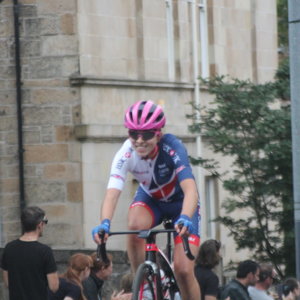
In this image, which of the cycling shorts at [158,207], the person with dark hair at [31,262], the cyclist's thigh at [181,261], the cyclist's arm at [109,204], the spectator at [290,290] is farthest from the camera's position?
the spectator at [290,290]

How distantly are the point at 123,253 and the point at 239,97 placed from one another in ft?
12.7

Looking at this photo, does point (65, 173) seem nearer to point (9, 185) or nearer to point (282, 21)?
point (9, 185)

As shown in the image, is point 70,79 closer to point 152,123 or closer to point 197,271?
point 197,271

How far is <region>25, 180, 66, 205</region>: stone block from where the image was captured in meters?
25.5

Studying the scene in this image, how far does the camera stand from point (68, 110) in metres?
25.6

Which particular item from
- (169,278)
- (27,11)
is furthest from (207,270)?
(27,11)

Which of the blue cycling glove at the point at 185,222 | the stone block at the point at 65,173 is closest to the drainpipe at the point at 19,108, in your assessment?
the stone block at the point at 65,173

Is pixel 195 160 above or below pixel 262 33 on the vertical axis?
below

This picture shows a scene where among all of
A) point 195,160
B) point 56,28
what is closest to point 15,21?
point 56,28

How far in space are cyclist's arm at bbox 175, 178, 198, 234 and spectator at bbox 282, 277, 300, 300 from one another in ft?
17.2

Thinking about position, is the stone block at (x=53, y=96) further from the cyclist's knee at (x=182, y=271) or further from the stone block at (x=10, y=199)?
the cyclist's knee at (x=182, y=271)

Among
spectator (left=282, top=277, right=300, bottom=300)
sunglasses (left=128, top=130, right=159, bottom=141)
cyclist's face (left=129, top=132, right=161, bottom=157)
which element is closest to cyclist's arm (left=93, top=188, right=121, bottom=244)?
cyclist's face (left=129, top=132, right=161, bottom=157)

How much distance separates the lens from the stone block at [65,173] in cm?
2559

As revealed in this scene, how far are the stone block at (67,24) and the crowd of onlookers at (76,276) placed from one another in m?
9.17
